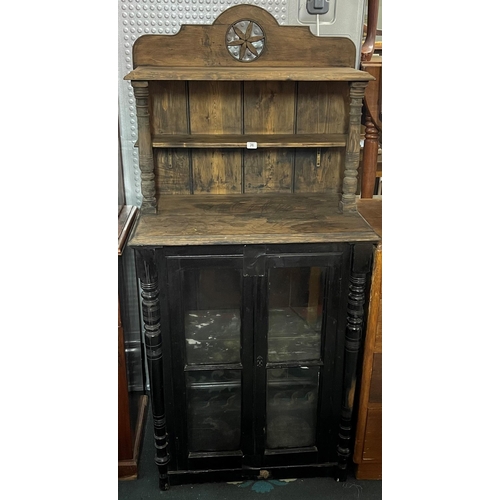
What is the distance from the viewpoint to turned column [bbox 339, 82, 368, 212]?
171 cm

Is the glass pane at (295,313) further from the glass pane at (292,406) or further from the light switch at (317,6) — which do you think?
the light switch at (317,6)

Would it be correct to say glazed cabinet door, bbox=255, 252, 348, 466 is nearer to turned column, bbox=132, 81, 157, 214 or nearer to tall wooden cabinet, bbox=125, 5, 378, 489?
tall wooden cabinet, bbox=125, 5, 378, 489

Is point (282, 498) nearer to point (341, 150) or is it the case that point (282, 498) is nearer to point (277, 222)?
point (277, 222)

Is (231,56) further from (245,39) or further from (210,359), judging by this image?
(210,359)

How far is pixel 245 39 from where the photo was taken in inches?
71.7

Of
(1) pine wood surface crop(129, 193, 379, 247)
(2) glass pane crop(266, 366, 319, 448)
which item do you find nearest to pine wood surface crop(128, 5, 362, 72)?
(1) pine wood surface crop(129, 193, 379, 247)

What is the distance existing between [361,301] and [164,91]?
1061mm

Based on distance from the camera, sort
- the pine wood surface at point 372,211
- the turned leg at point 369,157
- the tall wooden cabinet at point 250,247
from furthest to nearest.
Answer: the turned leg at point 369,157
the pine wood surface at point 372,211
the tall wooden cabinet at point 250,247

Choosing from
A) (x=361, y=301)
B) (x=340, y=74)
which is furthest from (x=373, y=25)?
(x=361, y=301)

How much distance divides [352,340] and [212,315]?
51 cm

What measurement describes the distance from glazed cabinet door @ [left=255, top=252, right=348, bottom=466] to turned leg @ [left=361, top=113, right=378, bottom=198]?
501 mm

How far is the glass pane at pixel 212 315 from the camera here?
1.76m

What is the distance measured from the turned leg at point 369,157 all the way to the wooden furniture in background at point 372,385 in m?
0.06

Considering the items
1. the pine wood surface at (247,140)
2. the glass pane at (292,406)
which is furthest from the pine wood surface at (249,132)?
the glass pane at (292,406)
